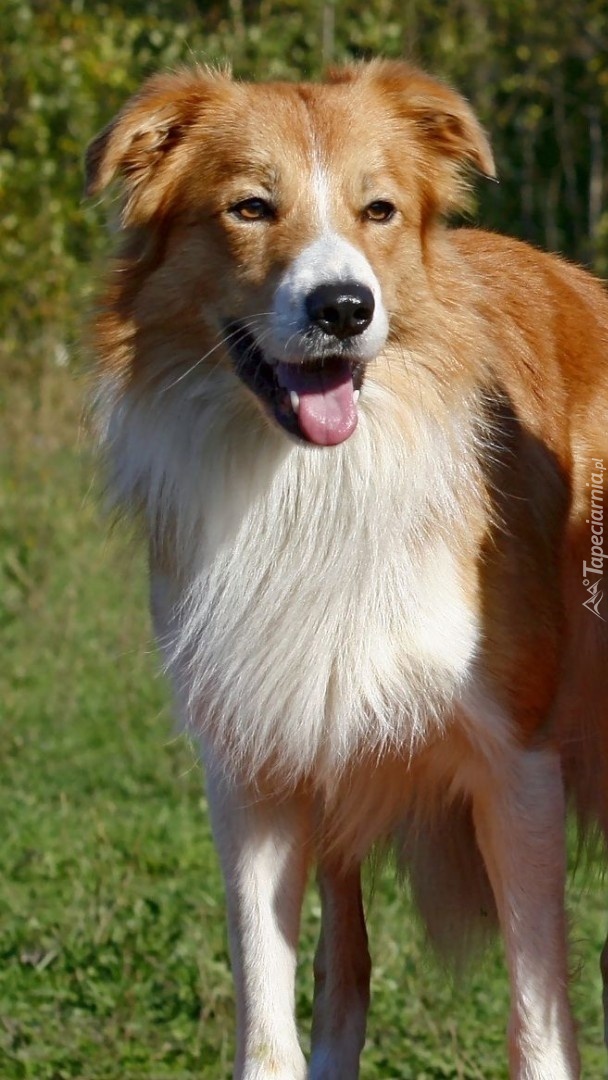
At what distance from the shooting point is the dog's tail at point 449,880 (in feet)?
15.1

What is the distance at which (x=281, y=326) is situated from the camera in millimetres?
3795

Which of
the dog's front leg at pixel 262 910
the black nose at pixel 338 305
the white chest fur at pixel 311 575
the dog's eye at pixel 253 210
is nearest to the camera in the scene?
the black nose at pixel 338 305

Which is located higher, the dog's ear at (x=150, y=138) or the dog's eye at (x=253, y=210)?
the dog's ear at (x=150, y=138)

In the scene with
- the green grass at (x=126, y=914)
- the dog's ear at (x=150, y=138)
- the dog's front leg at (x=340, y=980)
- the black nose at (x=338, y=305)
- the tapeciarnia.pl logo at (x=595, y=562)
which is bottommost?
the green grass at (x=126, y=914)

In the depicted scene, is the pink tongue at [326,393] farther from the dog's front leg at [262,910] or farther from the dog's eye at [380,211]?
the dog's front leg at [262,910]

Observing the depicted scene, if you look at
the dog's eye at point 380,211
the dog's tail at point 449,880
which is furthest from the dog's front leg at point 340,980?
the dog's eye at point 380,211

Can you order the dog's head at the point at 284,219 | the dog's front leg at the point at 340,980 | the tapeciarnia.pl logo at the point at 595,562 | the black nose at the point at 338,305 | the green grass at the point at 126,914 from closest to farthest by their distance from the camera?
the black nose at the point at 338,305 < the dog's head at the point at 284,219 < the tapeciarnia.pl logo at the point at 595,562 < the dog's front leg at the point at 340,980 < the green grass at the point at 126,914

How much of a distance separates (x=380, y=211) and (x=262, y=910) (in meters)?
1.75

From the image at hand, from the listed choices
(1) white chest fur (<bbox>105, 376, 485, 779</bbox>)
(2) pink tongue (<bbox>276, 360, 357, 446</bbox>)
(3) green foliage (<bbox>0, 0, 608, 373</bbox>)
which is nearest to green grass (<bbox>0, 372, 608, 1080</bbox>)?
(1) white chest fur (<bbox>105, 376, 485, 779</bbox>)

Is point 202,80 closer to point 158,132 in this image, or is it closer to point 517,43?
point 158,132

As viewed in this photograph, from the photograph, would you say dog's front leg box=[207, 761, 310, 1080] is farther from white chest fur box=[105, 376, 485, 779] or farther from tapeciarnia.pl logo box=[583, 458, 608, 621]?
tapeciarnia.pl logo box=[583, 458, 608, 621]

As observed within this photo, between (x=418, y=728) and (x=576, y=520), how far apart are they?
807mm

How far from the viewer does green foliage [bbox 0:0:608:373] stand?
1195 cm

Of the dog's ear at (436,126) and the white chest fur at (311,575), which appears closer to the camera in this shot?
the white chest fur at (311,575)
